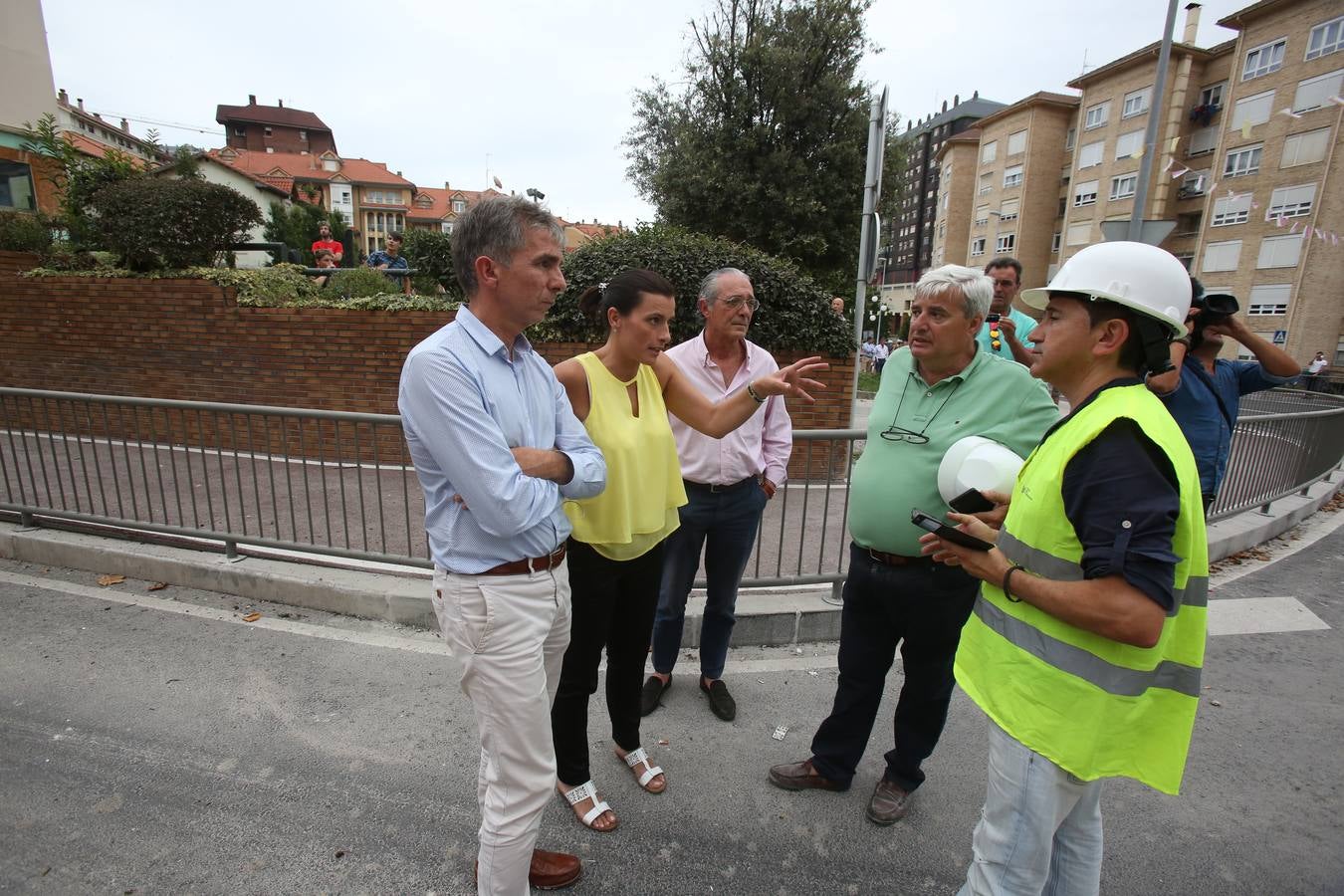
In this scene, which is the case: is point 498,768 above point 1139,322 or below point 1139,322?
below

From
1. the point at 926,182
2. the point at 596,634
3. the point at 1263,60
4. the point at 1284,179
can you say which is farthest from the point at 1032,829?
the point at 926,182

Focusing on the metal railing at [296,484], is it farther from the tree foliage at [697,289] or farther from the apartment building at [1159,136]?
the apartment building at [1159,136]

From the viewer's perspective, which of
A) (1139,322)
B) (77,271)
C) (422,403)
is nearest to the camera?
(1139,322)

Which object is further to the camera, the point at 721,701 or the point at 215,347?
the point at 215,347

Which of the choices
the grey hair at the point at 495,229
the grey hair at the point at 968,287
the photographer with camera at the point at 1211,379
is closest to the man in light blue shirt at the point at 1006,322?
the photographer with camera at the point at 1211,379

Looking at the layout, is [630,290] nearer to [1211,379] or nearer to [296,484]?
[1211,379]

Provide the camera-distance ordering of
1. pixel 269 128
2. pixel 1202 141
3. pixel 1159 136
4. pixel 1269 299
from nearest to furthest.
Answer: pixel 1269 299 → pixel 1202 141 → pixel 1159 136 → pixel 269 128

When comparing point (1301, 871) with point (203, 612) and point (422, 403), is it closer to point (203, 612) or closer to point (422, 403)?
point (422, 403)

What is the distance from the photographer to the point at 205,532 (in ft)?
14.5

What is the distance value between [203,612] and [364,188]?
293ft

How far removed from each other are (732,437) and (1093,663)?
1.76 metres

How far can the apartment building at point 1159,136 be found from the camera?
123 ft

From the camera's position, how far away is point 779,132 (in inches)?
580

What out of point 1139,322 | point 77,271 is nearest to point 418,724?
point 1139,322
